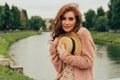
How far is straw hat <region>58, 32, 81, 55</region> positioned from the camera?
3256 mm

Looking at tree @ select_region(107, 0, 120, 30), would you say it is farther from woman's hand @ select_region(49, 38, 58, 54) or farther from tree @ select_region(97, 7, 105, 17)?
woman's hand @ select_region(49, 38, 58, 54)

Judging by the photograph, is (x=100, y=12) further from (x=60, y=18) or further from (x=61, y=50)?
(x=61, y=50)

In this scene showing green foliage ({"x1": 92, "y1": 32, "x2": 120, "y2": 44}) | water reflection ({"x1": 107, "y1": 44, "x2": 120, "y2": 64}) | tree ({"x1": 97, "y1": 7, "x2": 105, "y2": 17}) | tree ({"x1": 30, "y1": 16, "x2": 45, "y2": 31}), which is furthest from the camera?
tree ({"x1": 30, "y1": 16, "x2": 45, "y2": 31})

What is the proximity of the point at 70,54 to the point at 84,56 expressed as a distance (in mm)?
113

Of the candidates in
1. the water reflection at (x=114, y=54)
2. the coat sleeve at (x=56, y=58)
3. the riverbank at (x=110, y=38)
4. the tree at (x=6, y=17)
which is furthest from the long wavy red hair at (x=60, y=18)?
the tree at (x=6, y=17)

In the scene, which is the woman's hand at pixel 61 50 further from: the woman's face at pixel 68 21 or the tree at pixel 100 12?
the tree at pixel 100 12

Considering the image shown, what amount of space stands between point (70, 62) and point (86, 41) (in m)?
0.21

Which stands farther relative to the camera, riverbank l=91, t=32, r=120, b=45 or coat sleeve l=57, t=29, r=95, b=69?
riverbank l=91, t=32, r=120, b=45

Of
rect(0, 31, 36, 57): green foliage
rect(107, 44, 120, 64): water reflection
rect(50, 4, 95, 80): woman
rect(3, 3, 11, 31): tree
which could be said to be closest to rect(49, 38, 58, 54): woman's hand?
rect(50, 4, 95, 80): woman

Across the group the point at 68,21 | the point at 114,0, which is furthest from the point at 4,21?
the point at 68,21

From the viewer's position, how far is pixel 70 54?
3248mm

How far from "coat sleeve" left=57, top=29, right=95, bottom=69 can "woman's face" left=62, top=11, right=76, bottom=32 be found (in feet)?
0.33

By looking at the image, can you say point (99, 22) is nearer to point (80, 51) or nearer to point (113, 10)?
point (113, 10)

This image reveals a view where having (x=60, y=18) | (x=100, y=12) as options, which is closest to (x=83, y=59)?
(x=60, y=18)
